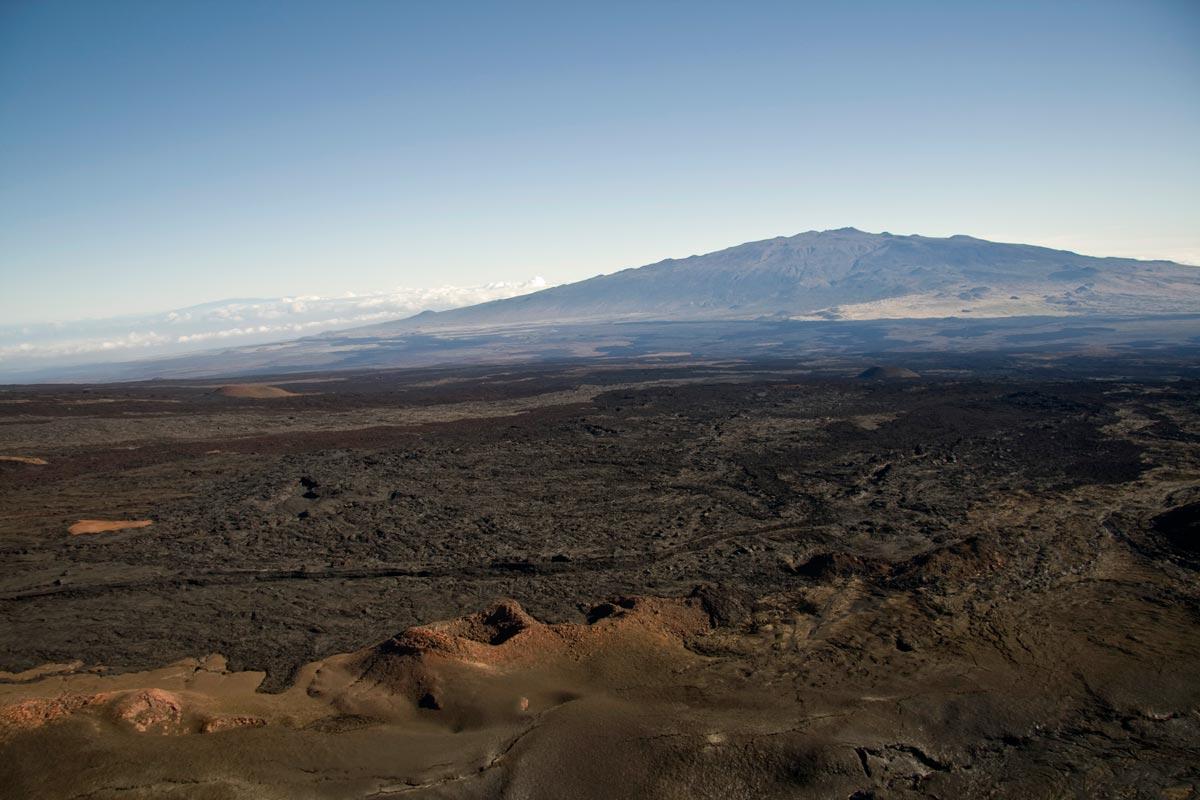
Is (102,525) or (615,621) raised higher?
(102,525)

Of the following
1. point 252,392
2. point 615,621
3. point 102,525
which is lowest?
point 615,621

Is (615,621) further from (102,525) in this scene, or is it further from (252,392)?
(252,392)

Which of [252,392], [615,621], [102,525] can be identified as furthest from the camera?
[252,392]

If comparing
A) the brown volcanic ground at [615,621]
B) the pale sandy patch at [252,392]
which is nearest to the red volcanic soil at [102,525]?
the brown volcanic ground at [615,621]

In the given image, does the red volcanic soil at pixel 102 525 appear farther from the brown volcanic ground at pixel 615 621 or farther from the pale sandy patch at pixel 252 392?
the pale sandy patch at pixel 252 392

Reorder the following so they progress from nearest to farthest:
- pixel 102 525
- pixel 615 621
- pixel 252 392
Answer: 1. pixel 615 621
2. pixel 102 525
3. pixel 252 392

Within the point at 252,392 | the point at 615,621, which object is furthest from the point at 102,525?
the point at 252,392

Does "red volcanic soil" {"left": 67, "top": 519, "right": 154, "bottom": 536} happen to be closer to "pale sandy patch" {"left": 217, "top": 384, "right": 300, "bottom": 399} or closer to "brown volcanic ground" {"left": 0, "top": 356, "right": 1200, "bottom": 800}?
"brown volcanic ground" {"left": 0, "top": 356, "right": 1200, "bottom": 800}

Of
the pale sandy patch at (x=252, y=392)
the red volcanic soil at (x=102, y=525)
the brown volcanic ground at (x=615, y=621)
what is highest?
the pale sandy patch at (x=252, y=392)
